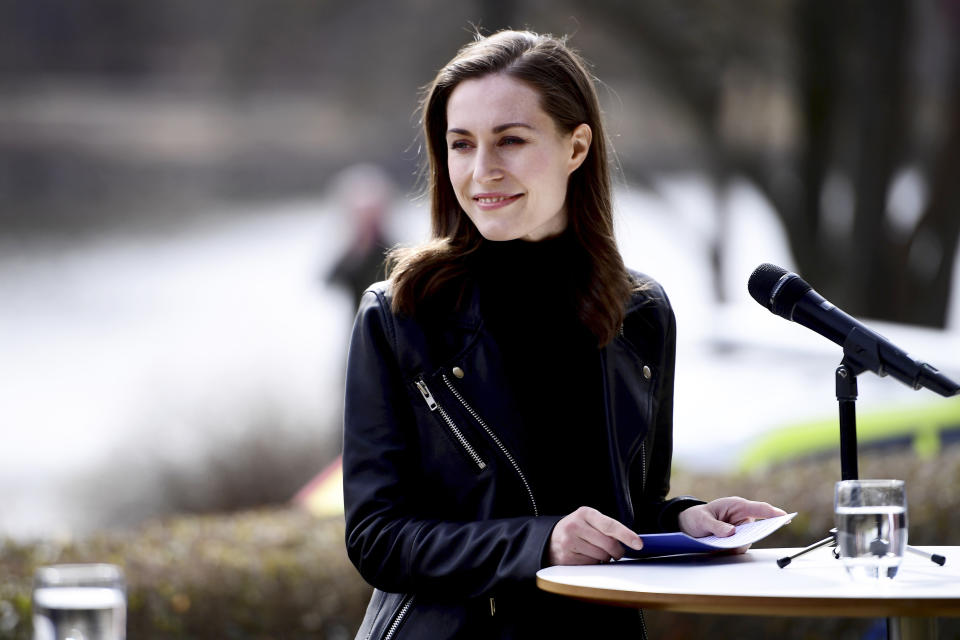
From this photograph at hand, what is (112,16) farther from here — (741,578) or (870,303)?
(741,578)

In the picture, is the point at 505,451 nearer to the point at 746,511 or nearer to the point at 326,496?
the point at 746,511

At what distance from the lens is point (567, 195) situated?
2.88 m

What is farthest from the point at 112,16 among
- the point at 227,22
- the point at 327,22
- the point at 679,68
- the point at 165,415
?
the point at 679,68

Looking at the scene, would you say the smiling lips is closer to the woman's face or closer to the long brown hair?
the woman's face

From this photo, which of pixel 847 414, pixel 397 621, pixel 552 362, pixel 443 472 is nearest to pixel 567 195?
pixel 552 362

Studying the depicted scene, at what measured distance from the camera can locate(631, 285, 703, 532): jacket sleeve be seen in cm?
278

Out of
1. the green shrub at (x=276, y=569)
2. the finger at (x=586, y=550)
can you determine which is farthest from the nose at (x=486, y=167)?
the green shrub at (x=276, y=569)

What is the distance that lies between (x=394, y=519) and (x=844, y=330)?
0.80 meters

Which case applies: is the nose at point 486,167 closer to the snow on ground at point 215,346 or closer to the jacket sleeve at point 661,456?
the jacket sleeve at point 661,456

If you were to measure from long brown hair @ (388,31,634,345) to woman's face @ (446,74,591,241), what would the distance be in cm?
3

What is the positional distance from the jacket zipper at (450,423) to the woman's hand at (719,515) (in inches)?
15.7

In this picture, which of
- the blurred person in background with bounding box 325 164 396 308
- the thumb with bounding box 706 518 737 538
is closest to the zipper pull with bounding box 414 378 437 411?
the thumb with bounding box 706 518 737 538

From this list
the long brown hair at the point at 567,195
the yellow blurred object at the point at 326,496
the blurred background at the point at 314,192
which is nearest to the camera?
the long brown hair at the point at 567,195

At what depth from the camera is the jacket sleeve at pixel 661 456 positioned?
2.78m
